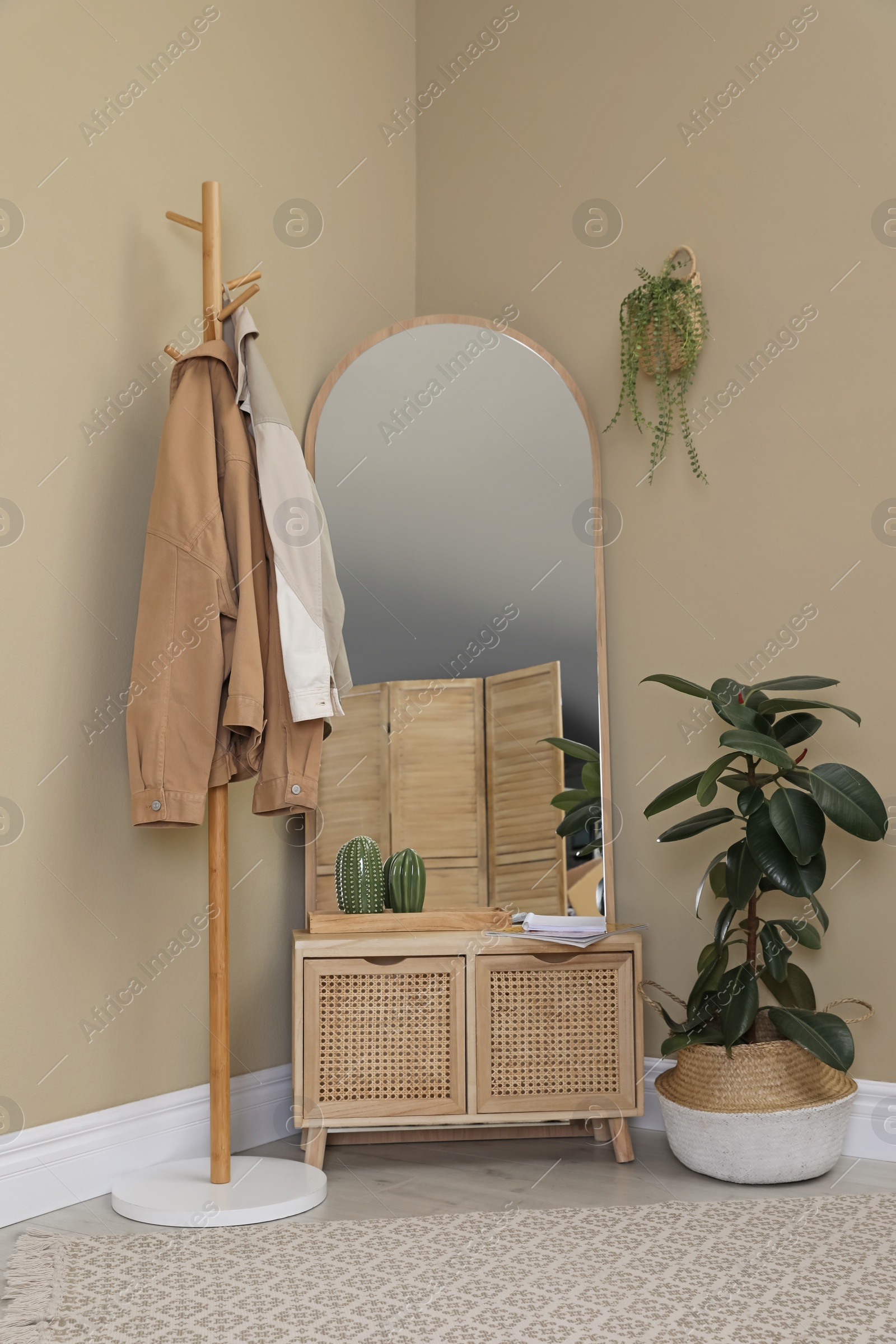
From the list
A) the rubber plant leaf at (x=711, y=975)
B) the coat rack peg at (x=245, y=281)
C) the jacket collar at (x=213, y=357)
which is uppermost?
the coat rack peg at (x=245, y=281)

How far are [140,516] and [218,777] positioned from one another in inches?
25.0

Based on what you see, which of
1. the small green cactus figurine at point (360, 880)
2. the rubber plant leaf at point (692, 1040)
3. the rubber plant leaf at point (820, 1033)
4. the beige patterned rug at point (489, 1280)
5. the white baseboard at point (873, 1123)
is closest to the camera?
the beige patterned rug at point (489, 1280)

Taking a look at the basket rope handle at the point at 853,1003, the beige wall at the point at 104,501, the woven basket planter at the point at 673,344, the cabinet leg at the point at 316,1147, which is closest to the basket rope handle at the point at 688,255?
the woven basket planter at the point at 673,344

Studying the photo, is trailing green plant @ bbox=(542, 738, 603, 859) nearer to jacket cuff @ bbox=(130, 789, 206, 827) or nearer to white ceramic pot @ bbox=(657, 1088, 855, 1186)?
white ceramic pot @ bbox=(657, 1088, 855, 1186)

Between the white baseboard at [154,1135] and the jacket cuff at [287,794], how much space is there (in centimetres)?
69

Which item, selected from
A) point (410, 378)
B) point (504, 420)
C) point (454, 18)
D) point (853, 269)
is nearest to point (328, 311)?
point (410, 378)

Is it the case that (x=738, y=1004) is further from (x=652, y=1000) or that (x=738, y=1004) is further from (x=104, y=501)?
(x=104, y=501)

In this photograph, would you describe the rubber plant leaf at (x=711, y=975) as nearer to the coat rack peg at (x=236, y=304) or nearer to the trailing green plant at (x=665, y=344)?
the trailing green plant at (x=665, y=344)

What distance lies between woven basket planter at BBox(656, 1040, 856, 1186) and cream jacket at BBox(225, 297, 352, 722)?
1.06m

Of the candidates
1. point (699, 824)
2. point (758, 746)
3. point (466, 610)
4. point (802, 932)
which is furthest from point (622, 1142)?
point (466, 610)

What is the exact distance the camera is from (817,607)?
8.07ft

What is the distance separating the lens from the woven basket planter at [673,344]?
2.65 metres

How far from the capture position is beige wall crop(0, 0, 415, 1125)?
6.73ft

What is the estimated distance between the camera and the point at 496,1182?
2109 millimetres
